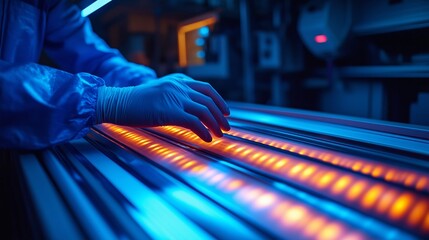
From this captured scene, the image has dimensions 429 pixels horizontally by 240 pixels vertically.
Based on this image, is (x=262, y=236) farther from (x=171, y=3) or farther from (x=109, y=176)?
(x=171, y=3)

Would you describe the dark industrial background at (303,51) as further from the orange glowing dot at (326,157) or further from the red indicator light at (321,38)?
the orange glowing dot at (326,157)

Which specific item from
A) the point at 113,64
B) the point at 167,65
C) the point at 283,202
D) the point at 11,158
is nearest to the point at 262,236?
the point at 283,202

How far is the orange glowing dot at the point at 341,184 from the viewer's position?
0.51 m

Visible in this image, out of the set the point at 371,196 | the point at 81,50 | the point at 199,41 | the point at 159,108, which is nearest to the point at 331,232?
the point at 371,196

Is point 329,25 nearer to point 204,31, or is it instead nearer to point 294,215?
point 204,31

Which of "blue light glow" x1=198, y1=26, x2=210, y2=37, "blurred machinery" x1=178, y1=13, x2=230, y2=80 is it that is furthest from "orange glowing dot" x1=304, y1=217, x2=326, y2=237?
"blue light glow" x1=198, y1=26, x2=210, y2=37

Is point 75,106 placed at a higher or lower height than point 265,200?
higher

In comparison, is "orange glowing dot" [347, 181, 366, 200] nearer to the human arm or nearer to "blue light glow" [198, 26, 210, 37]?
the human arm

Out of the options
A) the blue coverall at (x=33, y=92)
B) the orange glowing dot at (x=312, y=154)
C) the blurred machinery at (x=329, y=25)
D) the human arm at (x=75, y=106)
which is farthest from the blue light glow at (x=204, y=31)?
the orange glowing dot at (x=312, y=154)

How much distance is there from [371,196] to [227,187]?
9.2 inches

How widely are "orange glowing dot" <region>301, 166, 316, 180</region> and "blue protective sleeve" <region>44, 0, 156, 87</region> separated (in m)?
0.91

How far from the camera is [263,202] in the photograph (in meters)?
0.49

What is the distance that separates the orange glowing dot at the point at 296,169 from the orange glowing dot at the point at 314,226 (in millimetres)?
159

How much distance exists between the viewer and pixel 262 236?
401 mm
